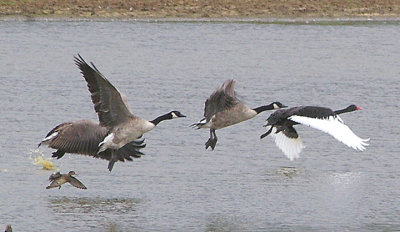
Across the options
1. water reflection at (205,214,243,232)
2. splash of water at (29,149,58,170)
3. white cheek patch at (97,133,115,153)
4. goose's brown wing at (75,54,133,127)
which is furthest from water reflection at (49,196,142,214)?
splash of water at (29,149,58,170)

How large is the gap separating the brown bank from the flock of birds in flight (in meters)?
14.4

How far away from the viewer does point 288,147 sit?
12.7 meters

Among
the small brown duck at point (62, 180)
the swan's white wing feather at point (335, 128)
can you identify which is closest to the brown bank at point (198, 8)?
the swan's white wing feather at point (335, 128)

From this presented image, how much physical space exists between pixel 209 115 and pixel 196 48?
9.87 metres

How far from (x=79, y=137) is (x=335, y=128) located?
2.99 metres

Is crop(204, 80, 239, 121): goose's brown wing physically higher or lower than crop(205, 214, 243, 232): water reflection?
higher

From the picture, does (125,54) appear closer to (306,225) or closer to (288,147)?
(288,147)

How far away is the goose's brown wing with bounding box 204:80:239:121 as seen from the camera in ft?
40.4

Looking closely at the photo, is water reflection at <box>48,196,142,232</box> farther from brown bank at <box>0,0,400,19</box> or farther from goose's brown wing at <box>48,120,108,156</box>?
brown bank at <box>0,0,400,19</box>

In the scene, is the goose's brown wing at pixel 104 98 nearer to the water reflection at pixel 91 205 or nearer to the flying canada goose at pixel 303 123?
the water reflection at pixel 91 205

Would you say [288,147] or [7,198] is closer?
[7,198]

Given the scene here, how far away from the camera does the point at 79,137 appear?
11.4 meters

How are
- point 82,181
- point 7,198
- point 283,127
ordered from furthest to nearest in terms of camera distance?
1. point 283,127
2. point 82,181
3. point 7,198

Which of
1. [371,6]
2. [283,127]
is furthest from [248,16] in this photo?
[283,127]
